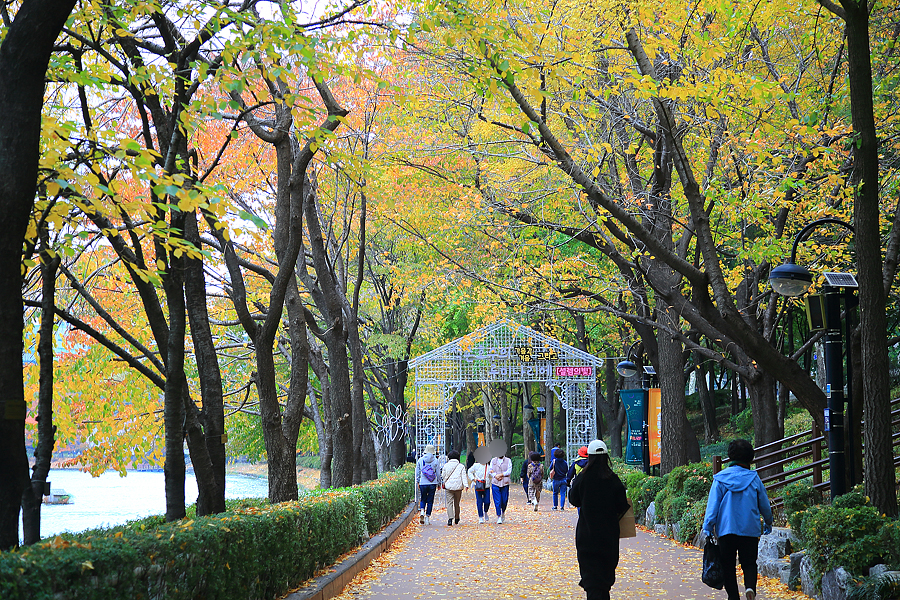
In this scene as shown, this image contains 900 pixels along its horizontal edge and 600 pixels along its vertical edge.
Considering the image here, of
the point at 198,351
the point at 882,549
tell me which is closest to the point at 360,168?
the point at 198,351

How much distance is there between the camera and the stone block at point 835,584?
719 centimetres

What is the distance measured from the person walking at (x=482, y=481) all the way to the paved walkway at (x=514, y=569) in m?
1.95

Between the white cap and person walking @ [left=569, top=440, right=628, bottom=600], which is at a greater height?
the white cap

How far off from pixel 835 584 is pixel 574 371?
64.9 feet

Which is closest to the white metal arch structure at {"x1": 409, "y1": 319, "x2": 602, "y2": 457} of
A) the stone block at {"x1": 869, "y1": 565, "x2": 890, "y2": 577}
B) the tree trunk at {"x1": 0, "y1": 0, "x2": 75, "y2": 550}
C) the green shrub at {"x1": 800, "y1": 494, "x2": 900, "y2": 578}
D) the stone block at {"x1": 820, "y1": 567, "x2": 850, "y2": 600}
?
the green shrub at {"x1": 800, "y1": 494, "x2": 900, "y2": 578}

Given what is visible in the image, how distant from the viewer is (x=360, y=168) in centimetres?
993

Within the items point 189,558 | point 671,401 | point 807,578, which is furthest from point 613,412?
point 189,558

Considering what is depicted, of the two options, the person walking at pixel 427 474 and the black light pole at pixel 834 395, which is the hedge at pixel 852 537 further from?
the person walking at pixel 427 474

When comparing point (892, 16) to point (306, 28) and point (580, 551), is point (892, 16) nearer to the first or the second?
point (306, 28)

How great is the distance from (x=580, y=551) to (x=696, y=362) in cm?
2146

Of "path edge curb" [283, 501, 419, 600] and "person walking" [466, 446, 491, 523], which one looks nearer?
"path edge curb" [283, 501, 419, 600]

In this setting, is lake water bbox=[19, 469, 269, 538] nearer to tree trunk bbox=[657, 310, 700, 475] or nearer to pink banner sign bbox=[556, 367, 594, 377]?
pink banner sign bbox=[556, 367, 594, 377]

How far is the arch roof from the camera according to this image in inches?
1067

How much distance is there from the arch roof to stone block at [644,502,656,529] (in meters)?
10.9
